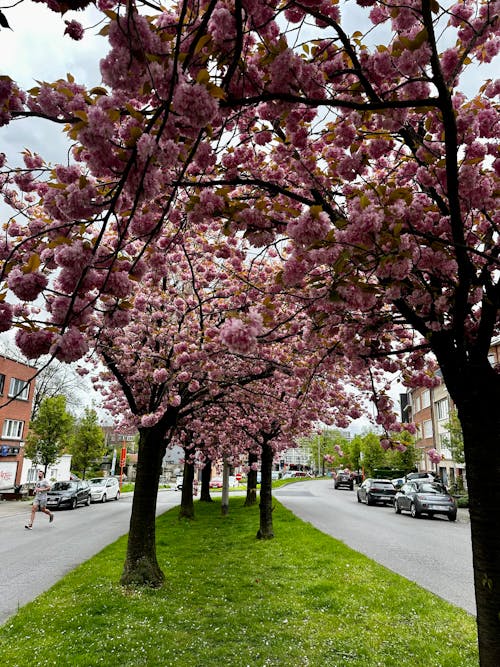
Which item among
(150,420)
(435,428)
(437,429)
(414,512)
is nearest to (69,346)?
(150,420)

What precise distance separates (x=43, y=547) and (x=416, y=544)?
1001 centimetres

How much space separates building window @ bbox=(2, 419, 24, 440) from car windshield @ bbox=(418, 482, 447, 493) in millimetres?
24549

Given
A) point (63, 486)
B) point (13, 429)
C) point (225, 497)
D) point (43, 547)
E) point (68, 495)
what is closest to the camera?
point (43, 547)

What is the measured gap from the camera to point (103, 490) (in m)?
29.5

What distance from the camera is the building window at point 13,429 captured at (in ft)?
98.5

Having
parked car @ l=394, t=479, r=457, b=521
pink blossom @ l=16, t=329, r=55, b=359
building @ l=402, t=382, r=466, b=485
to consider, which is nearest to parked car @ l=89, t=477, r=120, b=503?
parked car @ l=394, t=479, r=457, b=521

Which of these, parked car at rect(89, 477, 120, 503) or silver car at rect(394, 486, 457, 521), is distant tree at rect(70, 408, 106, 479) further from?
silver car at rect(394, 486, 457, 521)

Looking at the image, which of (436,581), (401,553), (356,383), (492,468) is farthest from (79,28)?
(401,553)

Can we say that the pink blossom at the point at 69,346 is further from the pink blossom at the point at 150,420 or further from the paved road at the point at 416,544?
the paved road at the point at 416,544

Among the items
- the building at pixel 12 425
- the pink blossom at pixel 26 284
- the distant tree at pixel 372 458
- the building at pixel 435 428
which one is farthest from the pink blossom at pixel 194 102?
the distant tree at pixel 372 458

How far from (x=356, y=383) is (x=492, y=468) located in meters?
7.06

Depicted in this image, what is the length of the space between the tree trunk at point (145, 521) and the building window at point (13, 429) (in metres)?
25.5

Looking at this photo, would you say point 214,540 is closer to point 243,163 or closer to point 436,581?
point 436,581

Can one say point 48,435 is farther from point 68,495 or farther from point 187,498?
point 187,498
